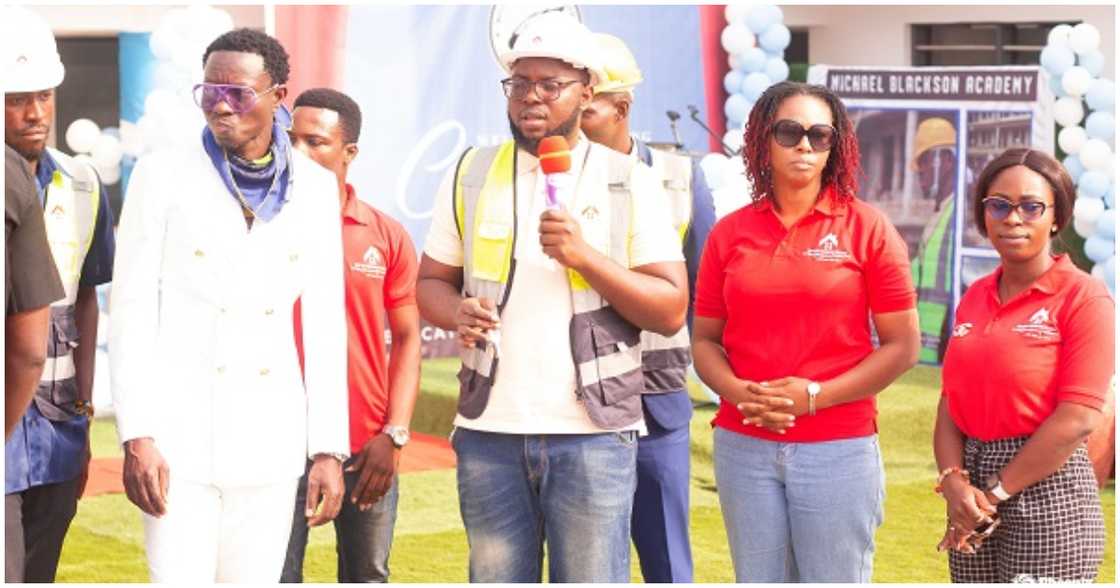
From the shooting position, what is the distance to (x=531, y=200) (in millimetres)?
4723

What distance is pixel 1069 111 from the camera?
11250 mm

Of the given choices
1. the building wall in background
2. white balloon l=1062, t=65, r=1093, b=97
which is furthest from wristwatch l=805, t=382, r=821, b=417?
the building wall in background

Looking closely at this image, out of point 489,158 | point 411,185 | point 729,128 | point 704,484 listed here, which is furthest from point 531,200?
point 729,128

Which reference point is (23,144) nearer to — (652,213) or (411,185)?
(652,213)

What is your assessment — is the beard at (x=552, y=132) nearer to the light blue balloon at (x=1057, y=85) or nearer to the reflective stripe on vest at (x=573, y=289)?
the reflective stripe on vest at (x=573, y=289)

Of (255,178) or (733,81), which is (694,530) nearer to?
(255,178)

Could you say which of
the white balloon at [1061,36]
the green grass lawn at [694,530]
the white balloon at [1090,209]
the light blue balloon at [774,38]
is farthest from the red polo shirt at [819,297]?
the light blue balloon at [774,38]

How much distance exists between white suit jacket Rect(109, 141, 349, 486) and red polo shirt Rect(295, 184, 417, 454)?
1035 mm

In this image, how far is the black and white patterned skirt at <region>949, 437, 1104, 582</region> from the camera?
466 cm

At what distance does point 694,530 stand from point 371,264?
135 inches

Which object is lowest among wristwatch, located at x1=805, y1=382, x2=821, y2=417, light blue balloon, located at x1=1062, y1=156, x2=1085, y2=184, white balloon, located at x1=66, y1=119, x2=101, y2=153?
wristwatch, located at x1=805, y1=382, x2=821, y2=417

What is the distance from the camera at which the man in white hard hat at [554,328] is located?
4.62 meters

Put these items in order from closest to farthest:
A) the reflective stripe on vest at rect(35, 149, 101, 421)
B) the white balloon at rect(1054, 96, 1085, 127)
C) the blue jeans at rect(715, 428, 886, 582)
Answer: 1. the blue jeans at rect(715, 428, 886, 582)
2. the reflective stripe on vest at rect(35, 149, 101, 421)
3. the white balloon at rect(1054, 96, 1085, 127)

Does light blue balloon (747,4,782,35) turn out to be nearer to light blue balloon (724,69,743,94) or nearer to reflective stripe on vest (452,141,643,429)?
light blue balloon (724,69,743,94)
